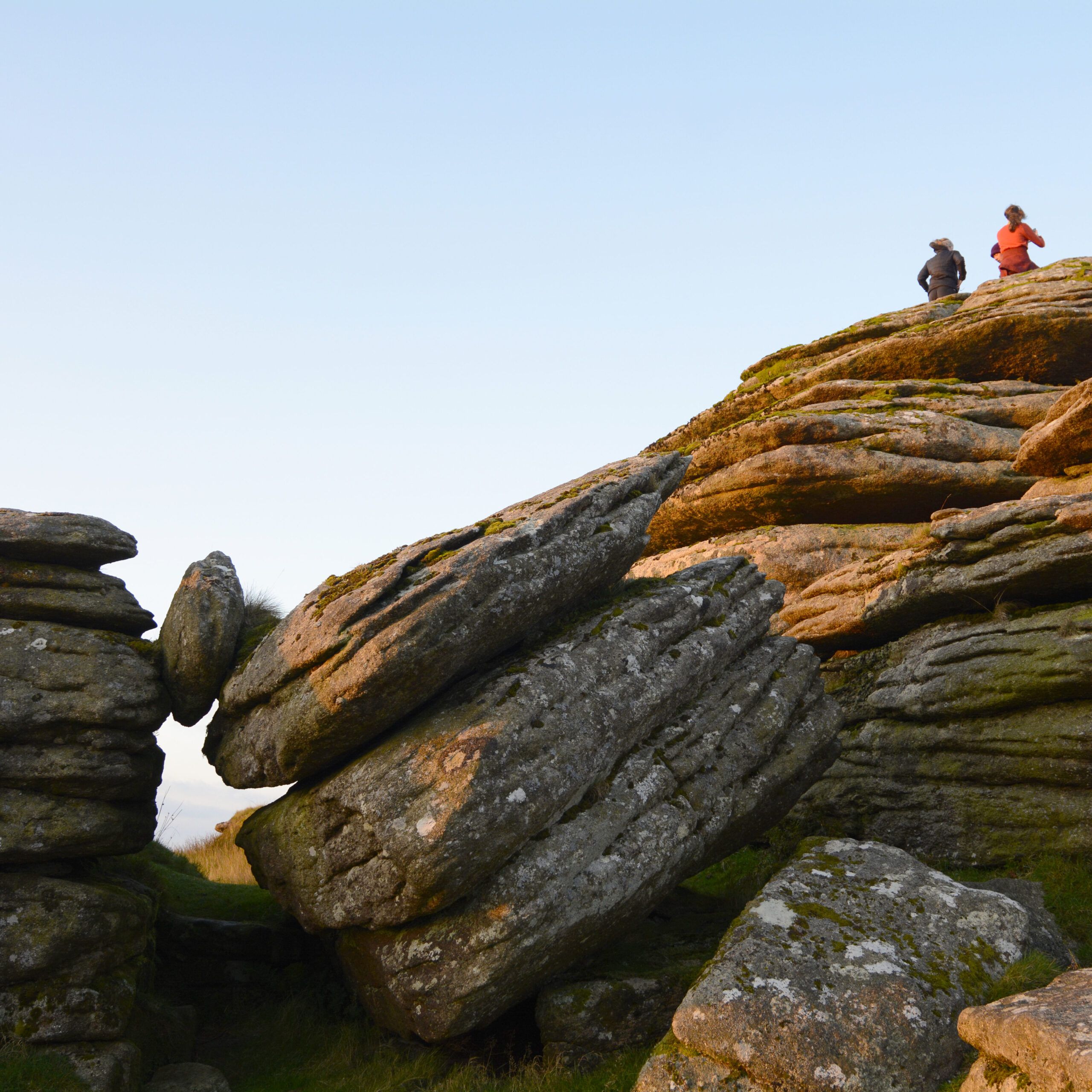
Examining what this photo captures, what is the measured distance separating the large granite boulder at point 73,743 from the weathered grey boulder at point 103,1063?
8.69 feet

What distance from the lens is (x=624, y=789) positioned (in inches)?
522

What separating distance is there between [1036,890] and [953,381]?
17.2m

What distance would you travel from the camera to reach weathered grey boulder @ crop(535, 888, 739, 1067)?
12.1 meters

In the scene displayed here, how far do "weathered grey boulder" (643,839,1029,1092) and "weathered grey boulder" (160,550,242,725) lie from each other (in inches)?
369

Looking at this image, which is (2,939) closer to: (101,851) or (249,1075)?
(101,851)

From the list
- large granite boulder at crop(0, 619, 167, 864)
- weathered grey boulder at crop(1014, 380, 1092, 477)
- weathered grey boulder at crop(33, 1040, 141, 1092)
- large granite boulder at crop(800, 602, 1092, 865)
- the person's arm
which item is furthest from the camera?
the person's arm

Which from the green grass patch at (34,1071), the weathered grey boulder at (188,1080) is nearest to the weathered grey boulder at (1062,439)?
the weathered grey boulder at (188,1080)

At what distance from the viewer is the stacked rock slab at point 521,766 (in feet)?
38.8

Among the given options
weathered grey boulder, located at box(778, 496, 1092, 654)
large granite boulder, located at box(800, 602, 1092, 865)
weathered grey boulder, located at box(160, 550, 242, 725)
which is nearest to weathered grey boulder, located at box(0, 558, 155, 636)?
weathered grey boulder, located at box(160, 550, 242, 725)

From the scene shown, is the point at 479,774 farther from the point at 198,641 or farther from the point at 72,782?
the point at 72,782

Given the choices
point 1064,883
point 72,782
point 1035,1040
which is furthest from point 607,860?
point 72,782

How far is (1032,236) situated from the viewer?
33062 millimetres

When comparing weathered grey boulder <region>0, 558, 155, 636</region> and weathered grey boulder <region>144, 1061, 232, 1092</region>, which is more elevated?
weathered grey boulder <region>0, 558, 155, 636</region>

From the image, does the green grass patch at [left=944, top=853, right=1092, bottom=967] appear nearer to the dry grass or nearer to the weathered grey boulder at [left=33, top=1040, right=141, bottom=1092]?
the weathered grey boulder at [left=33, top=1040, right=141, bottom=1092]
